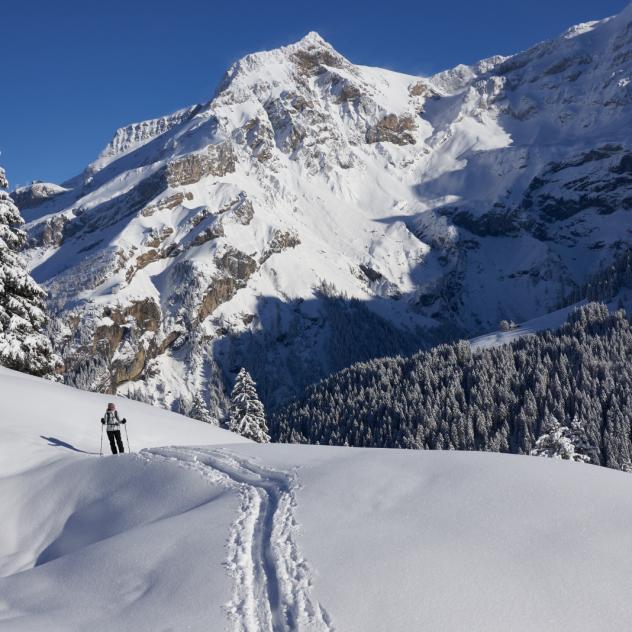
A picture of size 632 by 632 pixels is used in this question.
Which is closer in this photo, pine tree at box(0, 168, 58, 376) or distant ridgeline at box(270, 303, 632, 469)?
pine tree at box(0, 168, 58, 376)

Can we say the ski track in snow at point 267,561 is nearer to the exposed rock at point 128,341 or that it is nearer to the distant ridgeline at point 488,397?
the distant ridgeline at point 488,397

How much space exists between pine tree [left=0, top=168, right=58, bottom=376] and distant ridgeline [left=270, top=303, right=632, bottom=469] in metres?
80.3

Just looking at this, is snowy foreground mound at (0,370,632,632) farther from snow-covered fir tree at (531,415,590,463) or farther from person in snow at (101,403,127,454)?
snow-covered fir tree at (531,415,590,463)

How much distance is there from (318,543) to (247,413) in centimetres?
4359

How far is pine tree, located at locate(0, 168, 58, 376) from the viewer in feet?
89.0

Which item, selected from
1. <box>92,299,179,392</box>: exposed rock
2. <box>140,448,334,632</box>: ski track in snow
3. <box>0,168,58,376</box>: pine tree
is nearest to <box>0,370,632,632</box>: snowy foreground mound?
<box>140,448,334,632</box>: ski track in snow

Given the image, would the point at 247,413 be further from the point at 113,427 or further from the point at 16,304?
the point at 113,427

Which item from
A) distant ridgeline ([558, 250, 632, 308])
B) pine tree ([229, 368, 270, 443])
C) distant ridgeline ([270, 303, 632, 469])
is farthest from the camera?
distant ridgeline ([558, 250, 632, 308])

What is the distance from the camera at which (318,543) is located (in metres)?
10.4

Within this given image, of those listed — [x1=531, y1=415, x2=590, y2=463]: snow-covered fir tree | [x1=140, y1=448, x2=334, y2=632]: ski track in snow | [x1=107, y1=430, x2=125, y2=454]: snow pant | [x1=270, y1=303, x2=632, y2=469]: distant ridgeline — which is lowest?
[x1=140, y1=448, x2=334, y2=632]: ski track in snow

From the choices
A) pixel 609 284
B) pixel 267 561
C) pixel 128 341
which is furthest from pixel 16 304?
pixel 128 341

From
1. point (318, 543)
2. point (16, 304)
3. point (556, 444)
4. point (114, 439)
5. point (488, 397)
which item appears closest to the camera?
point (318, 543)

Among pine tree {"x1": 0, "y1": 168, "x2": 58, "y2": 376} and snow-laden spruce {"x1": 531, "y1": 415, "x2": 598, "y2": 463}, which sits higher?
pine tree {"x1": 0, "y1": 168, "x2": 58, "y2": 376}

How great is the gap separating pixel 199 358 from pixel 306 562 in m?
188
